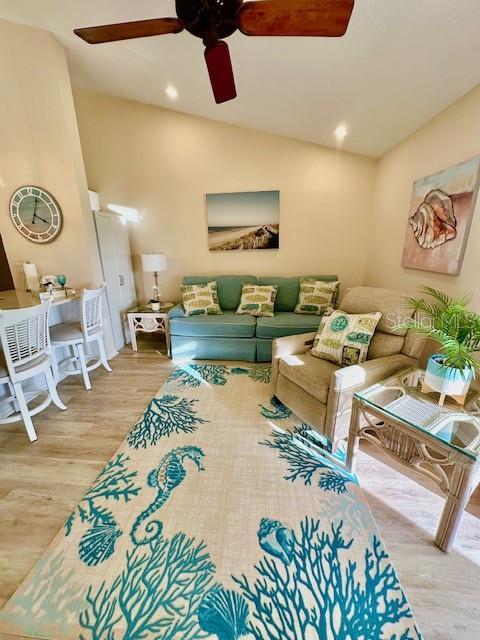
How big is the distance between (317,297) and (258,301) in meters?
0.72

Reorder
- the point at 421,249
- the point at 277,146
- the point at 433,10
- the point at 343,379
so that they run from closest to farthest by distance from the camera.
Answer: the point at 433,10, the point at 343,379, the point at 421,249, the point at 277,146

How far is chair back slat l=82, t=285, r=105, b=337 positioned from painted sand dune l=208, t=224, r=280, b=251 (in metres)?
1.65

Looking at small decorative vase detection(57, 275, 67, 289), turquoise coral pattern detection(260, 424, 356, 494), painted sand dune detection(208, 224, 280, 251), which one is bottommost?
turquoise coral pattern detection(260, 424, 356, 494)

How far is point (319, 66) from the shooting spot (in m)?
1.80

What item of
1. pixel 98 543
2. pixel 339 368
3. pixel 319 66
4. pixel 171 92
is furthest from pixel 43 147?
pixel 339 368

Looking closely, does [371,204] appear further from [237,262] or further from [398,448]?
[398,448]

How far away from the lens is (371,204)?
10.7 ft

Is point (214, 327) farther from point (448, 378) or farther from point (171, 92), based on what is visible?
point (171, 92)

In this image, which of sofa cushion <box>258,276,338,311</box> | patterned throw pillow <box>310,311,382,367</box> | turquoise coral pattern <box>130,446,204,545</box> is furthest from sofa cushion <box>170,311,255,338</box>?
turquoise coral pattern <box>130,446,204,545</box>

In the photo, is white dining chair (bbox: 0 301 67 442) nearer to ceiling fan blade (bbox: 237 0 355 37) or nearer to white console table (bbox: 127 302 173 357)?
white console table (bbox: 127 302 173 357)

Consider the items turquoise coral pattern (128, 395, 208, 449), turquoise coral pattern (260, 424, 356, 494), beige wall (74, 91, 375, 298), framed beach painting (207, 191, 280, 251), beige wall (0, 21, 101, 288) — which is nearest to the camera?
turquoise coral pattern (260, 424, 356, 494)

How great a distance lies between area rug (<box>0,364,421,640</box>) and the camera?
3.17 ft

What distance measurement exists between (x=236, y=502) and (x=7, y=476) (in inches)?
56.8

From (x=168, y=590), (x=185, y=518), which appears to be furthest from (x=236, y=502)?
(x=168, y=590)
